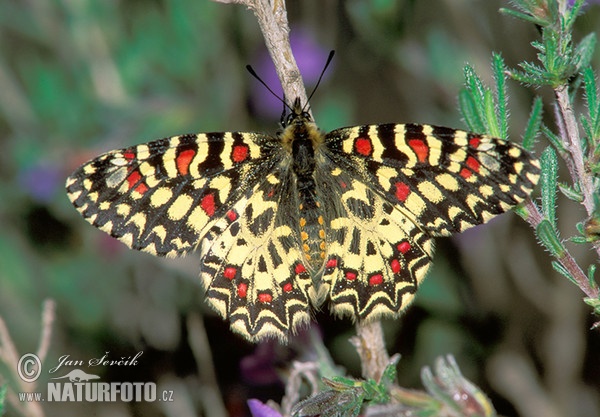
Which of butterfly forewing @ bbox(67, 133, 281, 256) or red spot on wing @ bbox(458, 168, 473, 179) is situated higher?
butterfly forewing @ bbox(67, 133, 281, 256)

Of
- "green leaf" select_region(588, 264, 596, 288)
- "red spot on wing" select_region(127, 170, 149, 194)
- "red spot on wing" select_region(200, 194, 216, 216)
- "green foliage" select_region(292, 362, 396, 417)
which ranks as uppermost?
"red spot on wing" select_region(127, 170, 149, 194)

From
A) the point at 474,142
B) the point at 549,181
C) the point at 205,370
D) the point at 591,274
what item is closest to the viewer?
the point at 591,274

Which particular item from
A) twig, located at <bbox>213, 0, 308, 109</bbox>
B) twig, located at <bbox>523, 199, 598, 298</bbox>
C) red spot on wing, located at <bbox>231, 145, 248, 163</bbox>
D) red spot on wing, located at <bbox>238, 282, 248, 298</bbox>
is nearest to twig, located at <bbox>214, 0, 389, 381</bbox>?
twig, located at <bbox>213, 0, 308, 109</bbox>

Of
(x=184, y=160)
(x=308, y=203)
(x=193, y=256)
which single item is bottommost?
(x=308, y=203)

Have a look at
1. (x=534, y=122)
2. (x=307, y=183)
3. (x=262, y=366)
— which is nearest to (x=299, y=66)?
(x=307, y=183)

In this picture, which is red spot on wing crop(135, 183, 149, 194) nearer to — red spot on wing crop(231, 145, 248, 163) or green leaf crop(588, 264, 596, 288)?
red spot on wing crop(231, 145, 248, 163)

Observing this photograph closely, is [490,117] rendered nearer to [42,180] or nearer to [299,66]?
[299,66]

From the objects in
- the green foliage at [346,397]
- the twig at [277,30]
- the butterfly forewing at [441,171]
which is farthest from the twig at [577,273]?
the twig at [277,30]

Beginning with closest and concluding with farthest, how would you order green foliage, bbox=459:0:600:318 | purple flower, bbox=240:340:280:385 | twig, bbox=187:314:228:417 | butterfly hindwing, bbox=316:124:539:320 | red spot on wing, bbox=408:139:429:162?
1. green foliage, bbox=459:0:600:318
2. butterfly hindwing, bbox=316:124:539:320
3. red spot on wing, bbox=408:139:429:162
4. purple flower, bbox=240:340:280:385
5. twig, bbox=187:314:228:417
